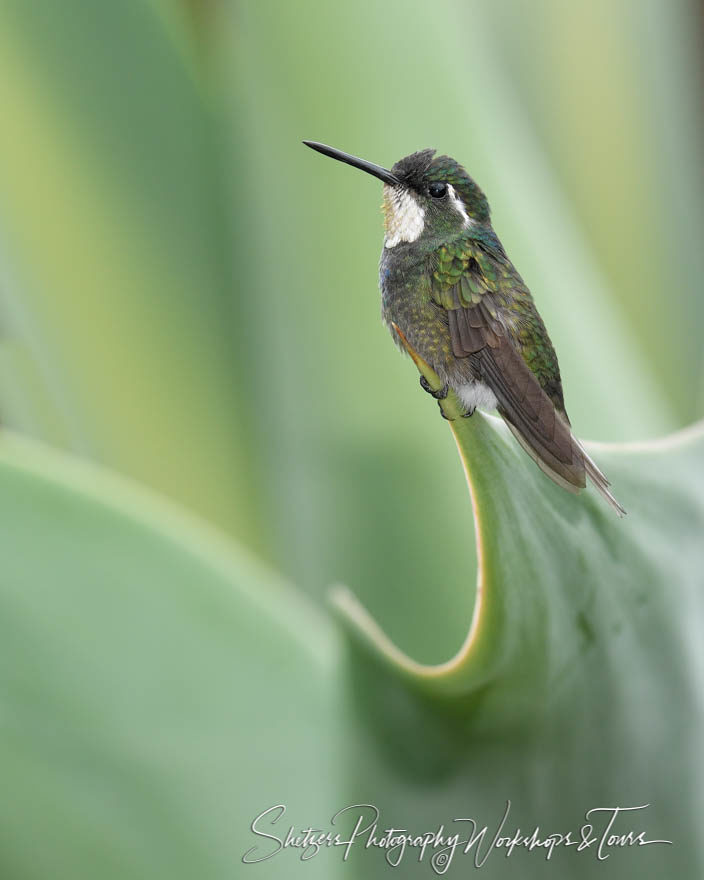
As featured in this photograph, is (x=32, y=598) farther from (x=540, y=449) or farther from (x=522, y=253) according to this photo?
(x=522, y=253)

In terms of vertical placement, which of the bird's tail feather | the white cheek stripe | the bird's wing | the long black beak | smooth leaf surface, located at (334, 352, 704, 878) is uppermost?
the long black beak

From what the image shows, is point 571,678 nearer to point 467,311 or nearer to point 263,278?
point 467,311

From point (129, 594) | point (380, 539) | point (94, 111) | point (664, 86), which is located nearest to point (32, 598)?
point (129, 594)

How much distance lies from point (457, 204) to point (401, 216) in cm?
2

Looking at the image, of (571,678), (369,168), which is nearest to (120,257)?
(369,168)

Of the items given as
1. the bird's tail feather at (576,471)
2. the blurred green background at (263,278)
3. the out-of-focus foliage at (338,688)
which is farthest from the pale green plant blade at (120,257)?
the bird's tail feather at (576,471)

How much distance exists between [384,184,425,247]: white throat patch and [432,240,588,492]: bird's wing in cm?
2

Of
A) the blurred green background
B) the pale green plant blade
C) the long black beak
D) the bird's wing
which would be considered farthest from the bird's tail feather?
the pale green plant blade

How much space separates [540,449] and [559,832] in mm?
186

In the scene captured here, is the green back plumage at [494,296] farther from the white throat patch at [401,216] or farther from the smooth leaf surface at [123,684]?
the smooth leaf surface at [123,684]

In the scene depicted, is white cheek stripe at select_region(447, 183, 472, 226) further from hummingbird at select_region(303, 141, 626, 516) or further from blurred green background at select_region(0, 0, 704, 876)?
blurred green background at select_region(0, 0, 704, 876)

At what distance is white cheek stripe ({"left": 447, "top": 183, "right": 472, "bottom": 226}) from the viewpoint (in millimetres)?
401

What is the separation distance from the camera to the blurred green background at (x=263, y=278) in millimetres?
630

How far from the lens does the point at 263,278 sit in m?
0.72
